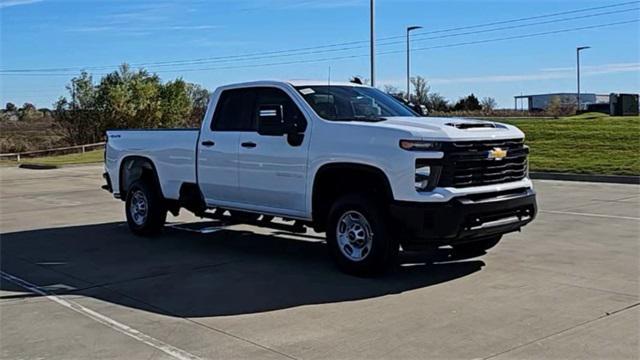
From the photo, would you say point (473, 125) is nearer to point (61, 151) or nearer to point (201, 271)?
point (201, 271)

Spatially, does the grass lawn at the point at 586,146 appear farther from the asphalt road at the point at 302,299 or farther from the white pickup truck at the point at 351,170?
the white pickup truck at the point at 351,170

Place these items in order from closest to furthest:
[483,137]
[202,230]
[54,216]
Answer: [483,137] → [202,230] → [54,216]

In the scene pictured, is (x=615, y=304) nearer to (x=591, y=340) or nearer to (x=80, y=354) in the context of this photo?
(x=591, y=340)

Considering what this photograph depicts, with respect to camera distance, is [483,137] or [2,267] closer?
[483,137]

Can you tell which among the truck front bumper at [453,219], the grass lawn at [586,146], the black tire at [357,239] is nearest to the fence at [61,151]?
the grass lawn at [586,146]

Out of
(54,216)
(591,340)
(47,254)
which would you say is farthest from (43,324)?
(54,216)

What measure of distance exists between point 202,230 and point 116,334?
565 cm

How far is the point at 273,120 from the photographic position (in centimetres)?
841

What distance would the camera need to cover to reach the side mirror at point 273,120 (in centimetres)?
839

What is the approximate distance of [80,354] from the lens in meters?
5.34

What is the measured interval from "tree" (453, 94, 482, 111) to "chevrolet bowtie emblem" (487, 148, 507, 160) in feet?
205

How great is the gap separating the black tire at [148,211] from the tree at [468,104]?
6022 cm

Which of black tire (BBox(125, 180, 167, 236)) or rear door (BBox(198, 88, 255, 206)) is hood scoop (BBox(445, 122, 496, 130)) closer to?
rear door (BBox(198, 88, 255, 206))

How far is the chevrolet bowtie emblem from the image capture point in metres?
7.52
